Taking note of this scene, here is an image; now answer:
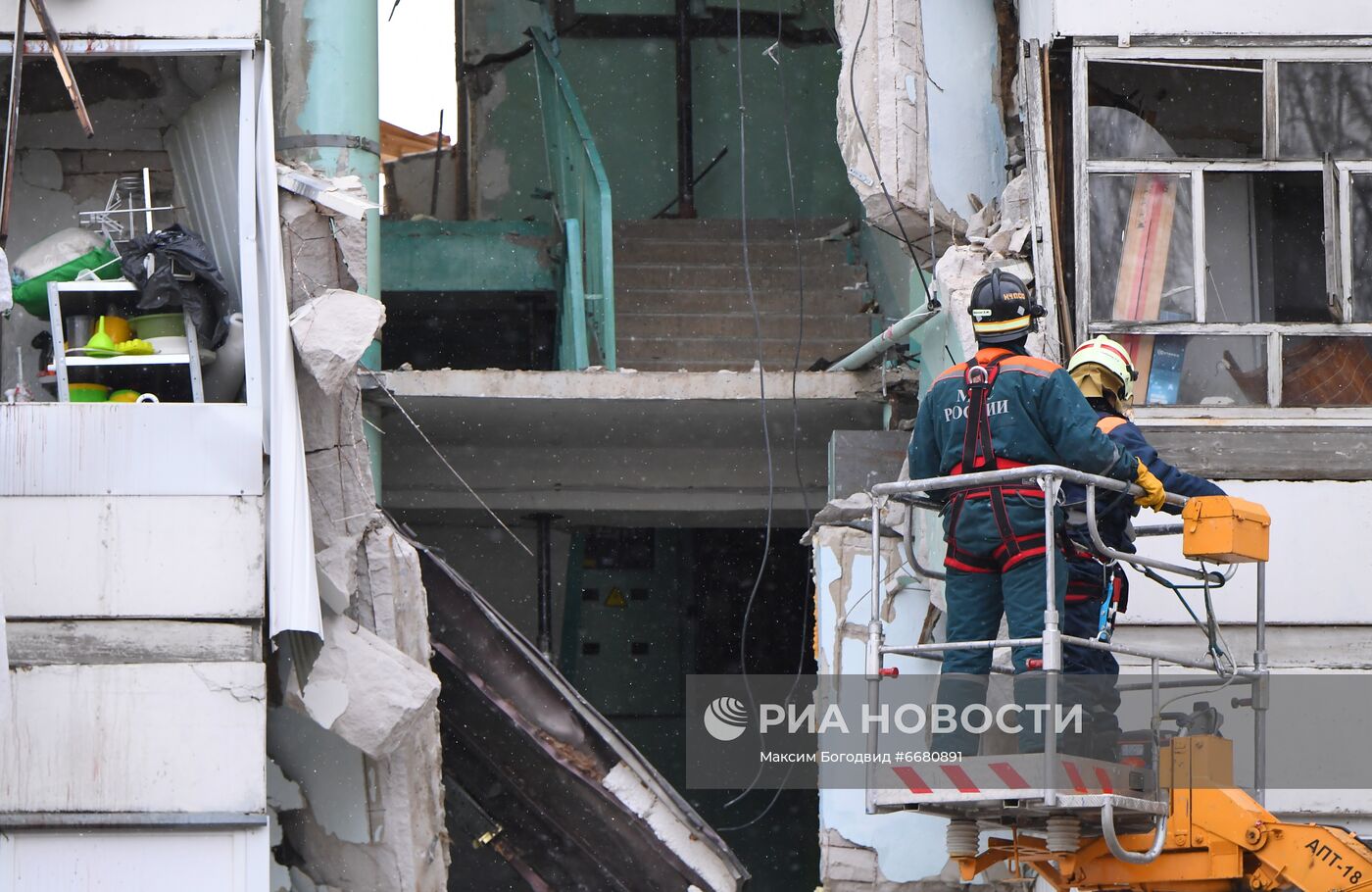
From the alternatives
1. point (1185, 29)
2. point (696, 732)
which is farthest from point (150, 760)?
point (696, 732)

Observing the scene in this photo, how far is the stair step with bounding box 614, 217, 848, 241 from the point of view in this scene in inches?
510

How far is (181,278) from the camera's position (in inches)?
302

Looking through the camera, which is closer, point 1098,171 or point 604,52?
point 1098,171

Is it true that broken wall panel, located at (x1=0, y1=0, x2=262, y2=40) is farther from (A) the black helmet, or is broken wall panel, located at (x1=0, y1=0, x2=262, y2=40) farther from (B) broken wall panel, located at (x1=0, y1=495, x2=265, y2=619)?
(A) the black helmet

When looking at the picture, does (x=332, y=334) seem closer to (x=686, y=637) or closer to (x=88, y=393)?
(x=88, y=393)

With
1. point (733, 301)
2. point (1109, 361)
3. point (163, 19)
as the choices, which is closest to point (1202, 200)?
point (1109, 361)

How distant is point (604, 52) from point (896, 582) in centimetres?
697

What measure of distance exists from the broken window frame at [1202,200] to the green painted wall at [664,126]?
17.7 feet

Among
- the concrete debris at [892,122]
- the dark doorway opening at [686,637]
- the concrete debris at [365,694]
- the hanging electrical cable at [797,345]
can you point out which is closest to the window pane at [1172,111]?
the concrete debris at [892,122]

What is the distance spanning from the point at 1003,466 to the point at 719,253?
6.87 metres

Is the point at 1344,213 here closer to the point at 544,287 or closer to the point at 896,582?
the point at 896,582

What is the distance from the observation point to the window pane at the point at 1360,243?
8359 millimetres

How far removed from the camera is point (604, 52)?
46.8 ft

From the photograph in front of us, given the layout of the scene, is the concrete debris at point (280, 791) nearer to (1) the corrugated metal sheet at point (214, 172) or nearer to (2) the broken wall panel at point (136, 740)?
(2) the broken wall panel at point (136, 740)
